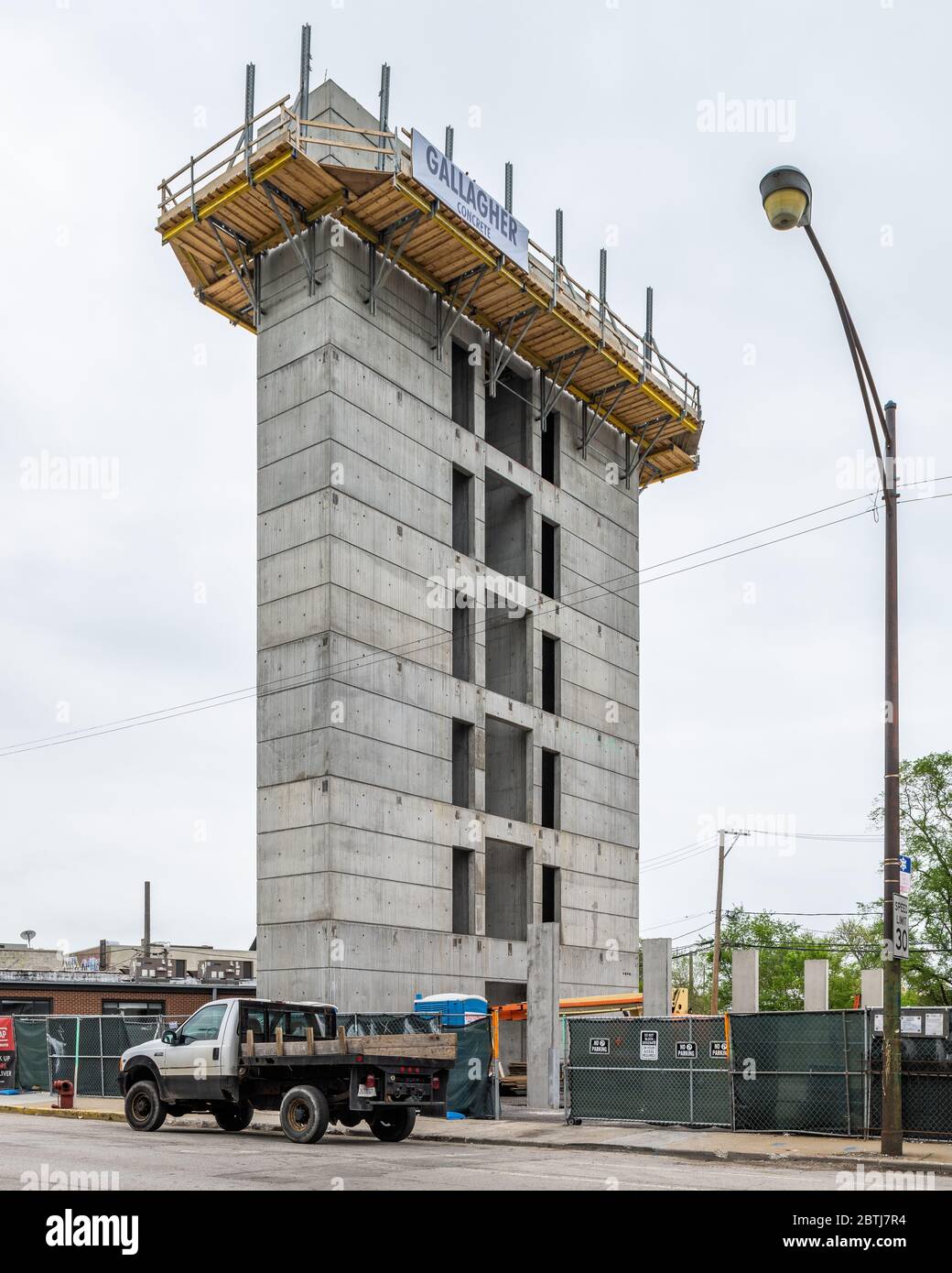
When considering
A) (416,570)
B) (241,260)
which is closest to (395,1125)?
(416,570)

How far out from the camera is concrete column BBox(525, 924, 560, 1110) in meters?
27.2

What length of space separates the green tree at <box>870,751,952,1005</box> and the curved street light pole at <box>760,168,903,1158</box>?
48.1 m

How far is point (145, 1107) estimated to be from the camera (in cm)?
2178

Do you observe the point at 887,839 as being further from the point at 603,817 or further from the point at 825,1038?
the point at 603,817

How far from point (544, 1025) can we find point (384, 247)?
903 inches

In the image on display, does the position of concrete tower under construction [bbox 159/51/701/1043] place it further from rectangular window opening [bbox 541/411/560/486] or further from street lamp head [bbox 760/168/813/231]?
street lamp head [bbox 760/168/813/231]

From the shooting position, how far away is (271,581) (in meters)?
37.9

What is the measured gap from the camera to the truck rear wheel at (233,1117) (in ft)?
71.0

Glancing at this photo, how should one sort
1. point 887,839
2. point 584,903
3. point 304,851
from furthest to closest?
point 584,903, point 304,851, point 887,839

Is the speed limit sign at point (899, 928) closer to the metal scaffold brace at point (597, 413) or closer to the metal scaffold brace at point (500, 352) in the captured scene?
the metal scaffold brace at point (500, 352)

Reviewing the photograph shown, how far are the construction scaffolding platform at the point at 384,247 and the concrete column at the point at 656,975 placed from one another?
20.4 m

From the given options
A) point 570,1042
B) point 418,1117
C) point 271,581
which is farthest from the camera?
point 271,581
